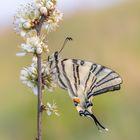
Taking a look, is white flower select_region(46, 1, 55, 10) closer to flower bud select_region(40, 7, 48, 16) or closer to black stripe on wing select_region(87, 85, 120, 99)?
flower bud select_region(40, 7, 48, 16)

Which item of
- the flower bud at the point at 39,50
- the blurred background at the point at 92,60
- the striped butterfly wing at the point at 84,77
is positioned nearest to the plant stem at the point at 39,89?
the flower bud at the point at 39,50

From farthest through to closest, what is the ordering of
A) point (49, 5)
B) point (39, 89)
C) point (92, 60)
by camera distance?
point (92, 60)
point (49, 5)
point (39, 89)

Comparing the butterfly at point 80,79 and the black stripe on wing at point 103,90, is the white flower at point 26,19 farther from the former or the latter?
the black stripe on wing at point 103,90

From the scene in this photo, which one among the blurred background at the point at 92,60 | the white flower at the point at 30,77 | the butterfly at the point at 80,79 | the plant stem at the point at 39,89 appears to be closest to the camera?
the plant stem at the point at 39,89

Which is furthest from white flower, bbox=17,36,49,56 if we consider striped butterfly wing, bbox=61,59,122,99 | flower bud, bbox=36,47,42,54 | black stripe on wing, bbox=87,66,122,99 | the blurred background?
the blurred background

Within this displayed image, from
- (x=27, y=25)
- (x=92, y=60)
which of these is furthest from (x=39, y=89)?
(x=92, y=60)

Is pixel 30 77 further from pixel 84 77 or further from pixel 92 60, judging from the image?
pixel 92 60
